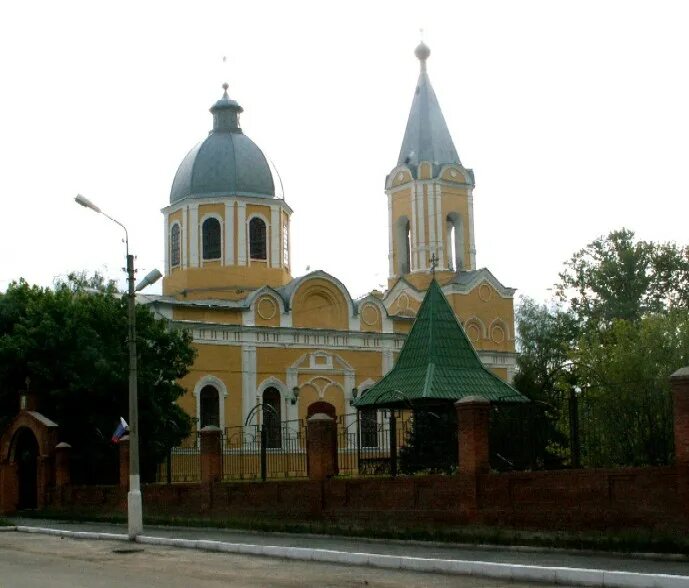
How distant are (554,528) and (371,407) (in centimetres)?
750

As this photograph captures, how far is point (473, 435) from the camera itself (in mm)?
18016

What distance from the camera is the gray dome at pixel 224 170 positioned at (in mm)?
40000

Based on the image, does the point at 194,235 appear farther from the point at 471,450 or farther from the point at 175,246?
the point at 471,450

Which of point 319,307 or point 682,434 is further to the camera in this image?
point 319,307

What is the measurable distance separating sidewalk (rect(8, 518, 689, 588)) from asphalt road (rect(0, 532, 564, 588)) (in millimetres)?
349

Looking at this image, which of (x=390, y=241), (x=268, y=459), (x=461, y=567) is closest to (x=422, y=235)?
(x=390, y=241)

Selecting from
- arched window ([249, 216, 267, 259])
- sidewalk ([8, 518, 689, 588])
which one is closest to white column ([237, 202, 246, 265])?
arched window ([249, 216, 267, 259])

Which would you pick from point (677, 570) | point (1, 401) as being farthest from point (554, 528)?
point (1, 401)

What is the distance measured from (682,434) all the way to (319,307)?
997 inches

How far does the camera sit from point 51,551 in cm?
1831

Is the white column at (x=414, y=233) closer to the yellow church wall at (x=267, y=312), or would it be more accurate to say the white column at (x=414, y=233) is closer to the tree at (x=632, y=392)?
the yellow church wall at (x=267, y=312)

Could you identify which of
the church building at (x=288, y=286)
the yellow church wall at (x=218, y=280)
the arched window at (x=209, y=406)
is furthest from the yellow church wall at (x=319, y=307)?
the arched window at (x=209, y=406)

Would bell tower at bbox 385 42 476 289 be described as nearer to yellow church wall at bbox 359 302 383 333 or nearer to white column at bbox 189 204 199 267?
yellow church wall at bbox 359 302 383 333

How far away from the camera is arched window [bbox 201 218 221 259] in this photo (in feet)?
130
